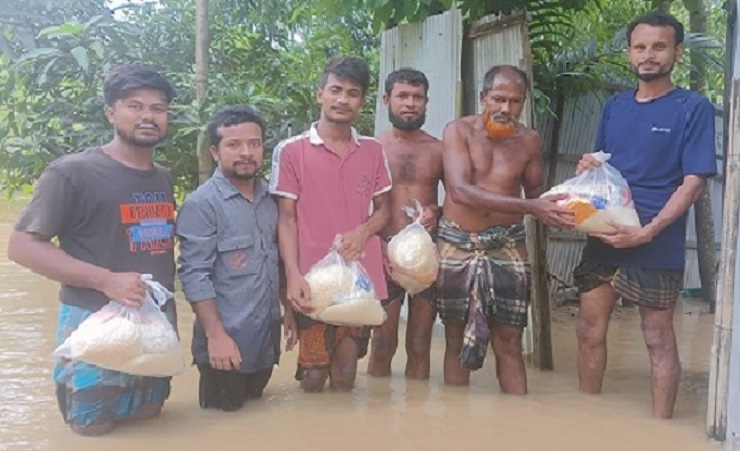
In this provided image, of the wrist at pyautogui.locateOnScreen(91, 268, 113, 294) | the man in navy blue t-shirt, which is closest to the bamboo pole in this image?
the man in navy blue t-shirt

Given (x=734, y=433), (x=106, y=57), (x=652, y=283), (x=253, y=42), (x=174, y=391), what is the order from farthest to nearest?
1. (x=253, y=42)
2. (x=106, y=57)
3. (x=174, y=391)
4. (x=652, y=283)
5. (x=734, y=433)

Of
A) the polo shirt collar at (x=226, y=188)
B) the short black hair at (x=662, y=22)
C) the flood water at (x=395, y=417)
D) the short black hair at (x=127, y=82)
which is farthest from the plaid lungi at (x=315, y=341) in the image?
the short black hair at (x=662, y=22)

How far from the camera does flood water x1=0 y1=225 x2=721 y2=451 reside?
3.43 metres

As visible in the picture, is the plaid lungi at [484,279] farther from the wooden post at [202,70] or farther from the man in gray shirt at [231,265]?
the wooden post at [202,70]

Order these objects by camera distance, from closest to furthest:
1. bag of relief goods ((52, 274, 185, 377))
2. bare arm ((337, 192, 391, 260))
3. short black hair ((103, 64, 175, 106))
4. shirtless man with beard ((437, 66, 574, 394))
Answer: bag of relief goods ((52, 274, 185, 377))
short black hair ((103, 64, 175, 106))
bare arm ((337, 192, 391, 260))
shirtless man with beard ((437, 66, 574, 394))

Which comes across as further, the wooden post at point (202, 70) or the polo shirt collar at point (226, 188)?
the wooden post at point (202, 70)

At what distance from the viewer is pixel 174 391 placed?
4.24 metres

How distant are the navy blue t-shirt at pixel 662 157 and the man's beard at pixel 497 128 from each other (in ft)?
1.67

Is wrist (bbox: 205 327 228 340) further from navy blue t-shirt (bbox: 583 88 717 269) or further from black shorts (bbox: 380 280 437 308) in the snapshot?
navy blue t-shirt (bbox: 583 88 717 269)

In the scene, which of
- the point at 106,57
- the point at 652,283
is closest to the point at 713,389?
the point at 652,283

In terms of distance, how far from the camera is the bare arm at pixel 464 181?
4.01m

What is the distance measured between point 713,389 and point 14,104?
612 centimetres

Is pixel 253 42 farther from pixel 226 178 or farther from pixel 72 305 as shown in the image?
pixel 72 305

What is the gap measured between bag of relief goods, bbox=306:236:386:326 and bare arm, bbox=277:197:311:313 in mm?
36
